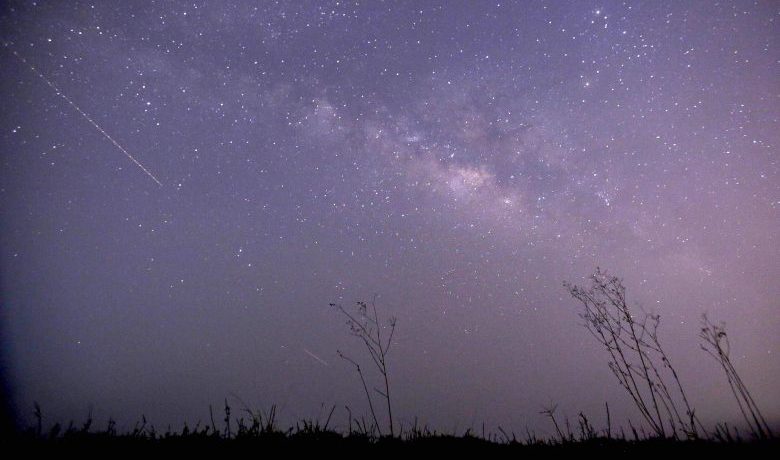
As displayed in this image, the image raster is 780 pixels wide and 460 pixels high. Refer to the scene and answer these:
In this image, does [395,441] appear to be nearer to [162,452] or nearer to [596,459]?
[596,459]

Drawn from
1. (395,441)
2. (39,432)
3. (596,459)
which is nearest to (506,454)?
(596,459)

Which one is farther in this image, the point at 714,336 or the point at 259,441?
the point at 714,336

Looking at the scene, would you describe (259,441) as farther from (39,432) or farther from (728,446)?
(728,446)

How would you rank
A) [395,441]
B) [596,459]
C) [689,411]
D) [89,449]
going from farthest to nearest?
[395,441], [689,411], [596,459], [89,449]

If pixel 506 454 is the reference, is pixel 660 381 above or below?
above

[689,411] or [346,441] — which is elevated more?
[689,411]

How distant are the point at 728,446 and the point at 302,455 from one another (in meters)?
3.55

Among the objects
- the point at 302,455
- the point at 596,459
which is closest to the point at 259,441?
the point at 302,455

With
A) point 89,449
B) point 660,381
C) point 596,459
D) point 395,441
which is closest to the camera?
point 89,449

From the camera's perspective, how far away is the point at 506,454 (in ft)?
11.1

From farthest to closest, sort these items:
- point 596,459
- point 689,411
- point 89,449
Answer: point 689,411 < point 596,459 < point 89,449

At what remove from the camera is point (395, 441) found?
3674mm

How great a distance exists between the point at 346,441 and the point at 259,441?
84 centimetres

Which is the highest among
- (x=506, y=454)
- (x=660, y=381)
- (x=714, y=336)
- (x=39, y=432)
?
(x=714, y=336)
